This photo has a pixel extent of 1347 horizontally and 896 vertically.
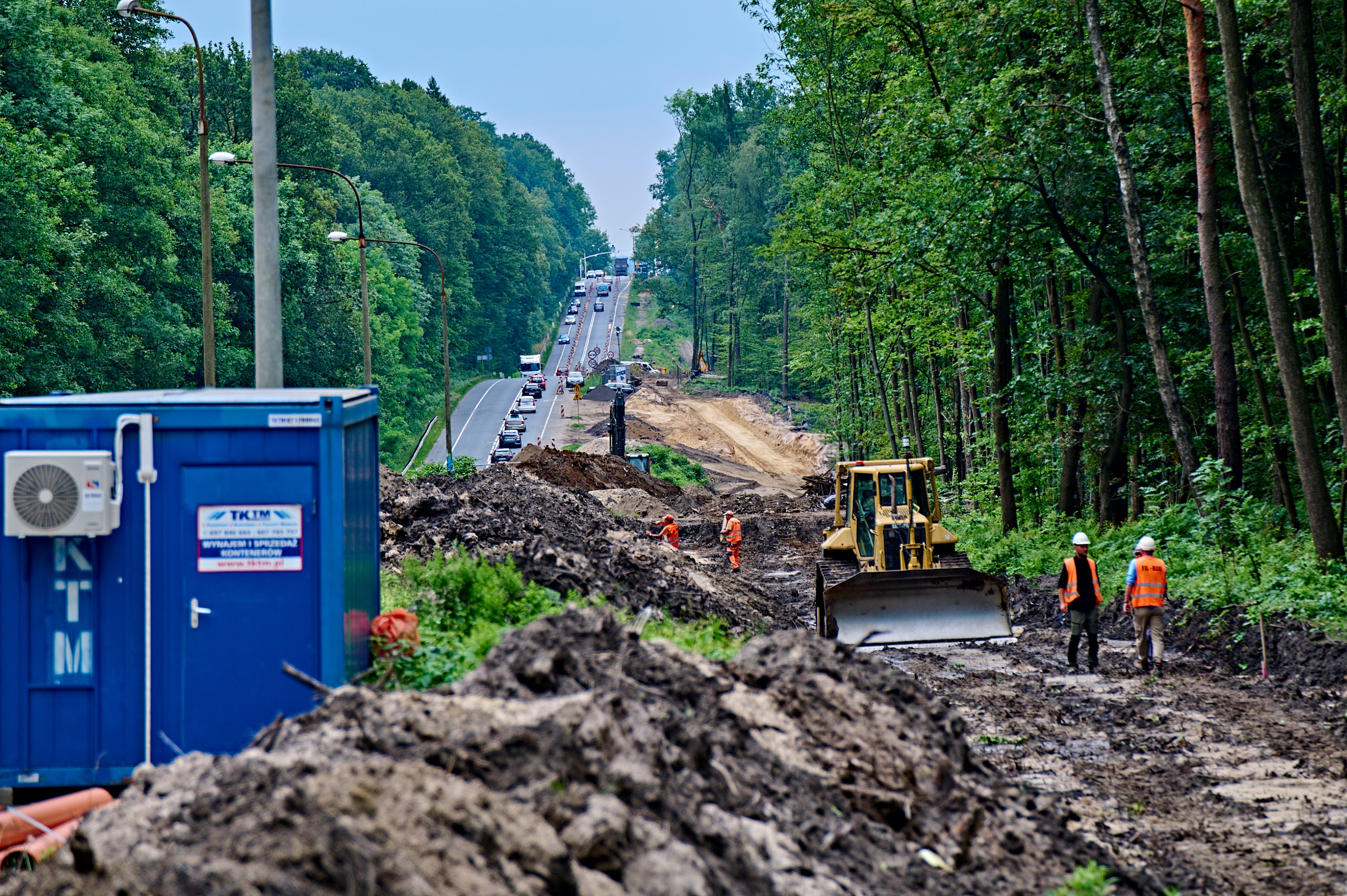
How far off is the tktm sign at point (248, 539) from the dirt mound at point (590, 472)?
1273 inches

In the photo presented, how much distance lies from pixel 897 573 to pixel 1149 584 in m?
3.46

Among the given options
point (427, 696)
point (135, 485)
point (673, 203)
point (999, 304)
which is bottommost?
point (427, 696)

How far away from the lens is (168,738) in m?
7.50

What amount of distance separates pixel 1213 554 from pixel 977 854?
46.3ft

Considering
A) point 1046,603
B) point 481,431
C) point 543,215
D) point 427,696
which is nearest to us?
point 427,696

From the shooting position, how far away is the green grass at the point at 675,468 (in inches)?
2199

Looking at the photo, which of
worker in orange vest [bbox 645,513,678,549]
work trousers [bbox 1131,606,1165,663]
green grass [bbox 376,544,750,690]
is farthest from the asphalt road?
green grass [bbox 376,544,750,690]

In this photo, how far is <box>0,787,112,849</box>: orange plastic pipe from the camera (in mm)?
6961

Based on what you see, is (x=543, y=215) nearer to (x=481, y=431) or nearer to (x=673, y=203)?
(x=673, y=203)

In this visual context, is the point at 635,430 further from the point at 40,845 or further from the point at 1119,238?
the point at 40,845

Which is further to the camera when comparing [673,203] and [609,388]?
[673,203]

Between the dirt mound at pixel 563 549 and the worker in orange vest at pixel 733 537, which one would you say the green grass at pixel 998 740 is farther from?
the worker in orange vest at pixel 733 537

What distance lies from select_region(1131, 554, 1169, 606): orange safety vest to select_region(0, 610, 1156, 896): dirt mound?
706 cm

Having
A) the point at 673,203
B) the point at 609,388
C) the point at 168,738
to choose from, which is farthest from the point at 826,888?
the point at 673,203
